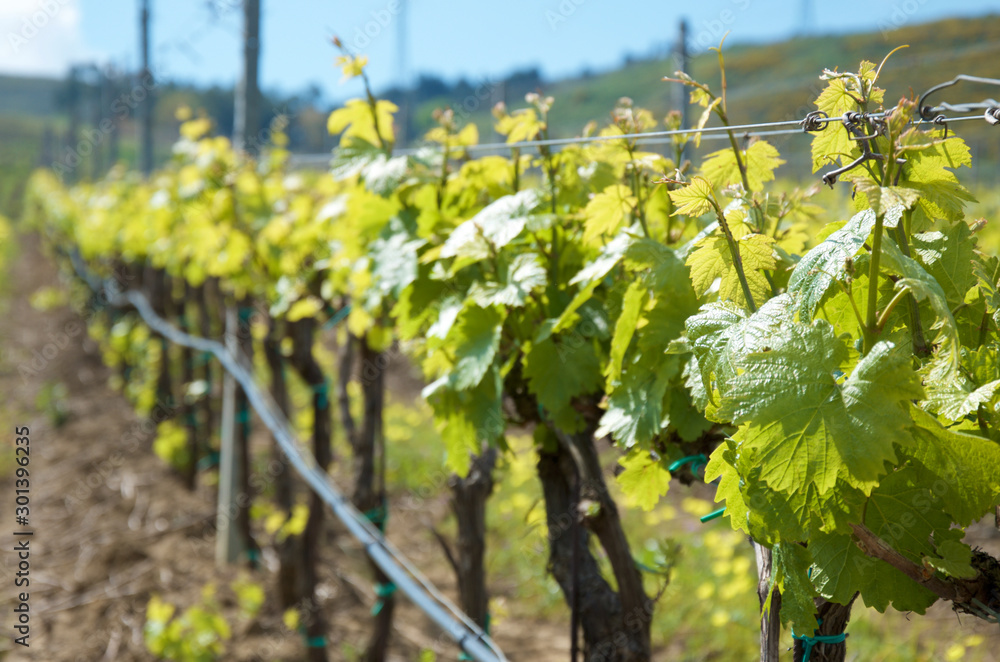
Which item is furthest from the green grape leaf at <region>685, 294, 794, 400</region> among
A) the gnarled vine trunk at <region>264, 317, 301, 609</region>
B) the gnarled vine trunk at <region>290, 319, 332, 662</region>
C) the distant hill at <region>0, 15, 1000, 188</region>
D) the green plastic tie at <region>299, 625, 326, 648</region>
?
the distant hill at <region>0, 15, 1000, 188</region>

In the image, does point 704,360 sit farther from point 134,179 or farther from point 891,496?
point 134,179

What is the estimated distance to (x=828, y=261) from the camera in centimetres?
90

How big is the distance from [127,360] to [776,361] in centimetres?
838

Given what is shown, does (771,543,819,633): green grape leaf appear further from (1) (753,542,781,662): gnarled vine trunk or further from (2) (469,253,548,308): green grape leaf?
(2) (469,253,548,308): green grape leaf

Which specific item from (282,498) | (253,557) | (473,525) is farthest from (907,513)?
(253,557)

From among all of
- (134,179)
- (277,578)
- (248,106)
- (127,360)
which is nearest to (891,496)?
(277,578)

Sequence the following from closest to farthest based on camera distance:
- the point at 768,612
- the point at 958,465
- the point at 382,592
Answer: the point at 958,465
the point at 768,612
the point at 382,592

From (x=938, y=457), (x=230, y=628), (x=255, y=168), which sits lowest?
(x=230, y=628)

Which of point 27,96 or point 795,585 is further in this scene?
point 27,96

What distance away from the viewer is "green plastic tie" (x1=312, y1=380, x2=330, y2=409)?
3.88 metres

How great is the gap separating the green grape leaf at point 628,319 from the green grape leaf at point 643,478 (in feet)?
0.66

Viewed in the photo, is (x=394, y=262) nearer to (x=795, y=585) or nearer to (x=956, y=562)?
(x=795, y=585)

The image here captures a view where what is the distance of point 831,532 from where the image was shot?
99cm

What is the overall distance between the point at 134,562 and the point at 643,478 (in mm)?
4346
